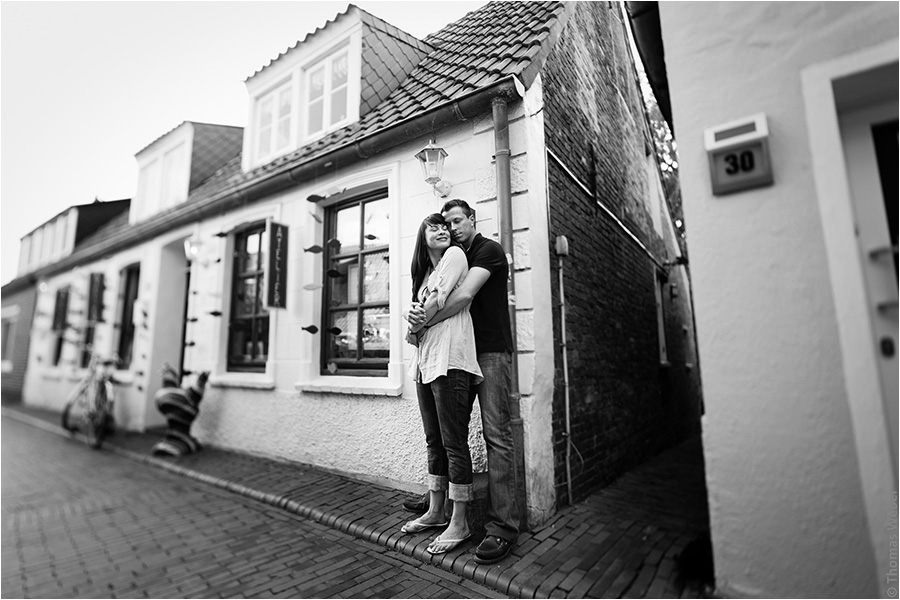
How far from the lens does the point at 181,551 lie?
3080 mm

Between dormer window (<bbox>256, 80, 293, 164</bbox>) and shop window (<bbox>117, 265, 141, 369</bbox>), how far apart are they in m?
4.16

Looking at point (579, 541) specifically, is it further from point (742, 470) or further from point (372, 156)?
point (372, 156)

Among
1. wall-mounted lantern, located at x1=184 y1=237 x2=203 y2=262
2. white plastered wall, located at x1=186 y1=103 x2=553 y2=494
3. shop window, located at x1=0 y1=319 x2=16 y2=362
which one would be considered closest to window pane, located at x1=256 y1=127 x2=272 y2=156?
white plastered wall, located at x1=186 y1=103 x2=553 y2=494

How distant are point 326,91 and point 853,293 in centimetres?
618

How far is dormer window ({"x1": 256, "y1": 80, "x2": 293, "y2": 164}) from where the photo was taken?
6.76 meters

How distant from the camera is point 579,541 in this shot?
9.38ft

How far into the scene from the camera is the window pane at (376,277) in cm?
461

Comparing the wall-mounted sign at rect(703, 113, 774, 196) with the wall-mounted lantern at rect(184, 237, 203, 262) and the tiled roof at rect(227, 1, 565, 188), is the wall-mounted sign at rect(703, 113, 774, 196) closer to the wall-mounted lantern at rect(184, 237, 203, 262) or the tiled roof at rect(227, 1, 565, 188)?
the tiled roof at rect(227, 1, 565, 188)

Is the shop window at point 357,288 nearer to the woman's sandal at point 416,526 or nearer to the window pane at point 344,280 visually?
the window pane at point 344,280

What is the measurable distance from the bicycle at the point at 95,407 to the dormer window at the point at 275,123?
179 inches

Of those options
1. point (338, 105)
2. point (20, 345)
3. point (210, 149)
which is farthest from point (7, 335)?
point (338, 105)

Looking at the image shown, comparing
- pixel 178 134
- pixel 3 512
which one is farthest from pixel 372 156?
pixel 178 134

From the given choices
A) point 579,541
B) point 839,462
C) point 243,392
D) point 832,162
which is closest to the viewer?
point 839,462

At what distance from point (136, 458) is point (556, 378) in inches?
228
